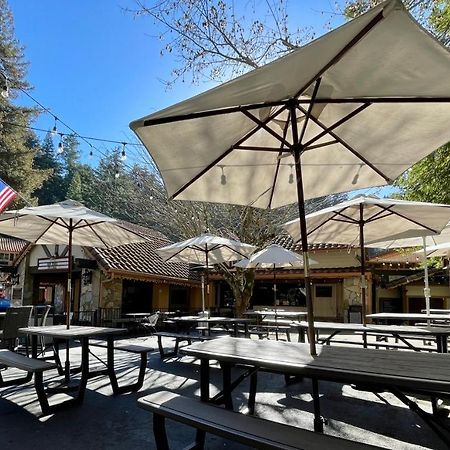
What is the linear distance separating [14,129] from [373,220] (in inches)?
955

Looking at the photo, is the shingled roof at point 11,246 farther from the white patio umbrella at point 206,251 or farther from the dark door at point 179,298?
the white patio umbrella at point 206,251

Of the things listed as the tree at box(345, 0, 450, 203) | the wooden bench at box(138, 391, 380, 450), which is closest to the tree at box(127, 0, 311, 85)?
the tree at box(345, 0, 450, 203)

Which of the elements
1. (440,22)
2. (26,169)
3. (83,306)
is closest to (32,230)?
(440,22)

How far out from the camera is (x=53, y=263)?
46.8 feet

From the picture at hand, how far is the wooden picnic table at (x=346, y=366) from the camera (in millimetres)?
1914

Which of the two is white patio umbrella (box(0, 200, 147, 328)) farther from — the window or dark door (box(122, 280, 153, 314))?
the window

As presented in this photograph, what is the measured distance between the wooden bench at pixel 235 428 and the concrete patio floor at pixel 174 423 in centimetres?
56

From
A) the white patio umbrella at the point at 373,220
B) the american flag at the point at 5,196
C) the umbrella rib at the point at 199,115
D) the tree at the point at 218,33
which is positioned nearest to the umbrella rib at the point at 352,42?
the umbrella rib at the point at 199,115

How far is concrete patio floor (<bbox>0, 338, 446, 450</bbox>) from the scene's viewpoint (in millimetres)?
2855

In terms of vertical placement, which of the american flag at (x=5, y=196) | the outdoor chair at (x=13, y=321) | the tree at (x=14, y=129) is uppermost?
the tree at (x=14, y=129)

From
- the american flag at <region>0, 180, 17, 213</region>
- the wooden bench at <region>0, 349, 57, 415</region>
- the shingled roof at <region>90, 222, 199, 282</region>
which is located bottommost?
the wooden bench at <region>0, 349, 57, 415</region>

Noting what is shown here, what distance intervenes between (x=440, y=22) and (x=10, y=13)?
26.2m

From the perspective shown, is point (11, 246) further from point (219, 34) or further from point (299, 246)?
point (219, 34)

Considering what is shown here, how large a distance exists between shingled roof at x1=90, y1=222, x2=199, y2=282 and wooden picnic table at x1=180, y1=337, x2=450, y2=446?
27.4ft
